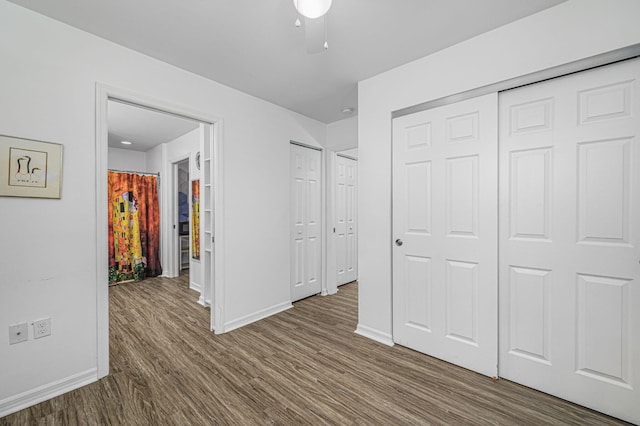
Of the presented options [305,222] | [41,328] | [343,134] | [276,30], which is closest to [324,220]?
[305,222]

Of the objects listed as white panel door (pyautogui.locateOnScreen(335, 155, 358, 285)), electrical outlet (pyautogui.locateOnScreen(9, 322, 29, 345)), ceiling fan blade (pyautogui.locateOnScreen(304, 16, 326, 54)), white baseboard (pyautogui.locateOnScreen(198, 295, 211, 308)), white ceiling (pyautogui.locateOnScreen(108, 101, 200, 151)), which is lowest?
white baseboard (pyautogui.locateOnScreen(198, 295, 211, 308))

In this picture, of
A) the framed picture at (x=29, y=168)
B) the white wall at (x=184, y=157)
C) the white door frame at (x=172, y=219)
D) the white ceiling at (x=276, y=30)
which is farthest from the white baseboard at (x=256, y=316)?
the white door frame at (x=172, y=219)

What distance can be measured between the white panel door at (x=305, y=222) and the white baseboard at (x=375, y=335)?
1.18 metres

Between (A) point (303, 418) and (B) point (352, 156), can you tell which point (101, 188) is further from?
(B) point (352, 156)

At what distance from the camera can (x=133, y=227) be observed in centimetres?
481

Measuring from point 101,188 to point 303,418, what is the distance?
2.09 meters

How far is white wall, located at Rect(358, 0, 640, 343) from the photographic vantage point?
157cm

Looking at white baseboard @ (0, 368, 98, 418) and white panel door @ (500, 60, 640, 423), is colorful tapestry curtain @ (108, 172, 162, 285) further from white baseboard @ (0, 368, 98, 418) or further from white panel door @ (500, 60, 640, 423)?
white panel door @ (500, 60, 640, 423)

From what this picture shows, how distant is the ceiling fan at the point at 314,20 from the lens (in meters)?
1.29

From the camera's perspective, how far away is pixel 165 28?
1.88 metres

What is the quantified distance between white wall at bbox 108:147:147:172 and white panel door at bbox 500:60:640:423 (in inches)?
247

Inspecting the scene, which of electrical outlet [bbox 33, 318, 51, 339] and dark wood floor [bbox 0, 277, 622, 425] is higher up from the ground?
electrical outlet [bbox 33, 318, 51, 339]

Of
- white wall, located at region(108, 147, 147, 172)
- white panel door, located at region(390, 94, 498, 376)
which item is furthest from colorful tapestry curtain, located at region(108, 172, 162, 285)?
white panel door, located at region(390, 94, 498, 376)

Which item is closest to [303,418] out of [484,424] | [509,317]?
[484,424]
